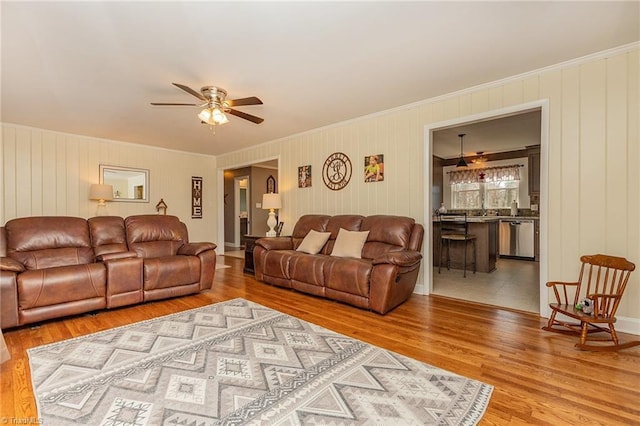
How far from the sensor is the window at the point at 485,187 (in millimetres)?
7238

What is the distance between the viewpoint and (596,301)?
7.43ft

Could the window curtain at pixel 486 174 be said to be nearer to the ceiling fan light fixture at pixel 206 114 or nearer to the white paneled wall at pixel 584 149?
the white paneled wall at pixel 584 149

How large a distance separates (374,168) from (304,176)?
57.1 inches

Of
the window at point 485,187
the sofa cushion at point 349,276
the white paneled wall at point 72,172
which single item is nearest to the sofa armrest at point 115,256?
the sofa cushion at point 349,276

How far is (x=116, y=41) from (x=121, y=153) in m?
4.31

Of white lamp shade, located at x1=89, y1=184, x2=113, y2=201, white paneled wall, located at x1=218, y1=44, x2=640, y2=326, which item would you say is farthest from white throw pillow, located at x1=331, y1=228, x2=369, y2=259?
white lamp shade, located at x1=89, y1=184, x2=113, y2=201

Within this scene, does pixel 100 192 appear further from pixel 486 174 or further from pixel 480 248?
pixel 486 174

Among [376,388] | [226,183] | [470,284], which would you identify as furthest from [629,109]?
[226,183]

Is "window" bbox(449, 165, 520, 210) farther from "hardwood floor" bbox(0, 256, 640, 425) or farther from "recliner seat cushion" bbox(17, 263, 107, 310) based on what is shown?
"recliner seat cushion" bbox(17, 263, 107, 310)

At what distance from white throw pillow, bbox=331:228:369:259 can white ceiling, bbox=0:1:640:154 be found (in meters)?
1.71

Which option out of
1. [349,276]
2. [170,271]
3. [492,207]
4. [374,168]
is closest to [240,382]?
[349,276]

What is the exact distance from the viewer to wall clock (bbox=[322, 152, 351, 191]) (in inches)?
187

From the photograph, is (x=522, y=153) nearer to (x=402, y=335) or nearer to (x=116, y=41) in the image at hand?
(x=402, y=335)

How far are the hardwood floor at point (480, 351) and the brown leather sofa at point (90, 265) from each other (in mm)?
153
